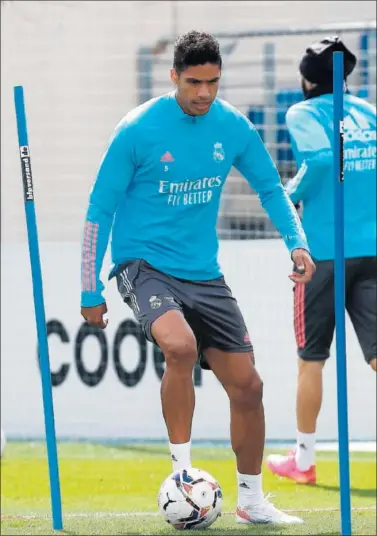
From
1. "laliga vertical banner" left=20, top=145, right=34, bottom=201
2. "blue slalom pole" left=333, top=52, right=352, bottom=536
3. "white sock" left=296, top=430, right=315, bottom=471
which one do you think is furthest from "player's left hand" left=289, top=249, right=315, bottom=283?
"white sock" left=296, top=430, right=315, bottom=471

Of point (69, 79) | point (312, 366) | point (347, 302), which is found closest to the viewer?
point (347, 302)

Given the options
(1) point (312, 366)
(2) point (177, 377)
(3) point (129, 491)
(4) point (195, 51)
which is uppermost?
(4) point (195, 51)

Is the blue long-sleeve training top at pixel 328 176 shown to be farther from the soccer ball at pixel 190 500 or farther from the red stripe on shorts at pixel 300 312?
the soccer ball at pixel 190 500

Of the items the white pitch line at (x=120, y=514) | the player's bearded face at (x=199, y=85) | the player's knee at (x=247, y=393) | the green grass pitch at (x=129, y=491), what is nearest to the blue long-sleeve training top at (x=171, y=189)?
the player's bearded face at (x=199, y=85)

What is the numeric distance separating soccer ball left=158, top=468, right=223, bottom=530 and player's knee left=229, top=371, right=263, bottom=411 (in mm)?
394

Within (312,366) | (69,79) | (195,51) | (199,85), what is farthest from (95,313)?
(69,79)

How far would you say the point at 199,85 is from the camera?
5.29 meters

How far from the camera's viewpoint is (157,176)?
5.43 metres

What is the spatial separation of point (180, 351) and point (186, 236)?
51 cm

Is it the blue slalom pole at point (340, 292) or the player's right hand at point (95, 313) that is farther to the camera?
the player's right hand at point (95, 313)

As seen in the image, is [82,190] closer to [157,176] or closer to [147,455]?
[147,455]

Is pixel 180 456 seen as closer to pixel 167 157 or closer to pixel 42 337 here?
pixel 42 337

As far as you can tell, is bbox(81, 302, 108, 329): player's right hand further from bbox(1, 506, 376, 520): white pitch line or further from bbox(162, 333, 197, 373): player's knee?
bbox(1, 506, 376, 520): white pitch line

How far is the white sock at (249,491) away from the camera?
5.64m
